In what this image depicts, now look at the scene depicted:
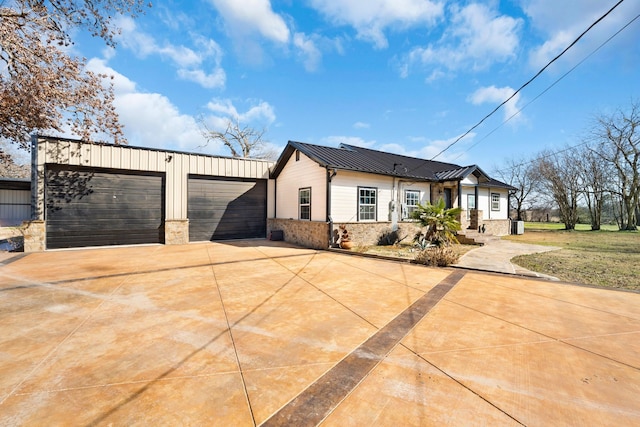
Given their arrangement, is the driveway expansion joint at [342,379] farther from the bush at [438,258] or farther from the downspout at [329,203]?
the downspout at [329,203]

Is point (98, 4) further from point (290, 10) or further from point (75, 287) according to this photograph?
point (75, 287)

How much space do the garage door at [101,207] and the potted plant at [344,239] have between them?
337 inches

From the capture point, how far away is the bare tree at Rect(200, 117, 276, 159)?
1074 inches

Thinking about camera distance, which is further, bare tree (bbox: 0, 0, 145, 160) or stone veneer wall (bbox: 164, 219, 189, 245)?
stone veneer wall (bbox: 164, 219, 189, 245)

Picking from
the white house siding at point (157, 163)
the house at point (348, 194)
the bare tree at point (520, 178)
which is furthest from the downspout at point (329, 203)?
the bare tree at point (520, 178)

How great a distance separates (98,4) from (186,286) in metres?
8.51

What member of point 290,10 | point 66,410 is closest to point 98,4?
point 290,10

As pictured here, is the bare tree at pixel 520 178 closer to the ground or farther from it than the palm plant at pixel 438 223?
farther from it

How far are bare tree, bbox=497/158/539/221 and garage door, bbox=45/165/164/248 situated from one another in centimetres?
3263

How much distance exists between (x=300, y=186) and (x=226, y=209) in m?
4.31

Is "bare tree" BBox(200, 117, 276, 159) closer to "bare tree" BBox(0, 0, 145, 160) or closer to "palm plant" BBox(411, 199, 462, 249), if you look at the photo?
"bare tree" BBox(0, 0, 145, 160)

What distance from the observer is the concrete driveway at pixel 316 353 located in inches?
80.4

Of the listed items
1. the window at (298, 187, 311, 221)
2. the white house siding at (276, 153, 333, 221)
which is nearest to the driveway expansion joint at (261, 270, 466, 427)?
the white house siding at (276, 153, 333, 221)

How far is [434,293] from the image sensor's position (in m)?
5.12
